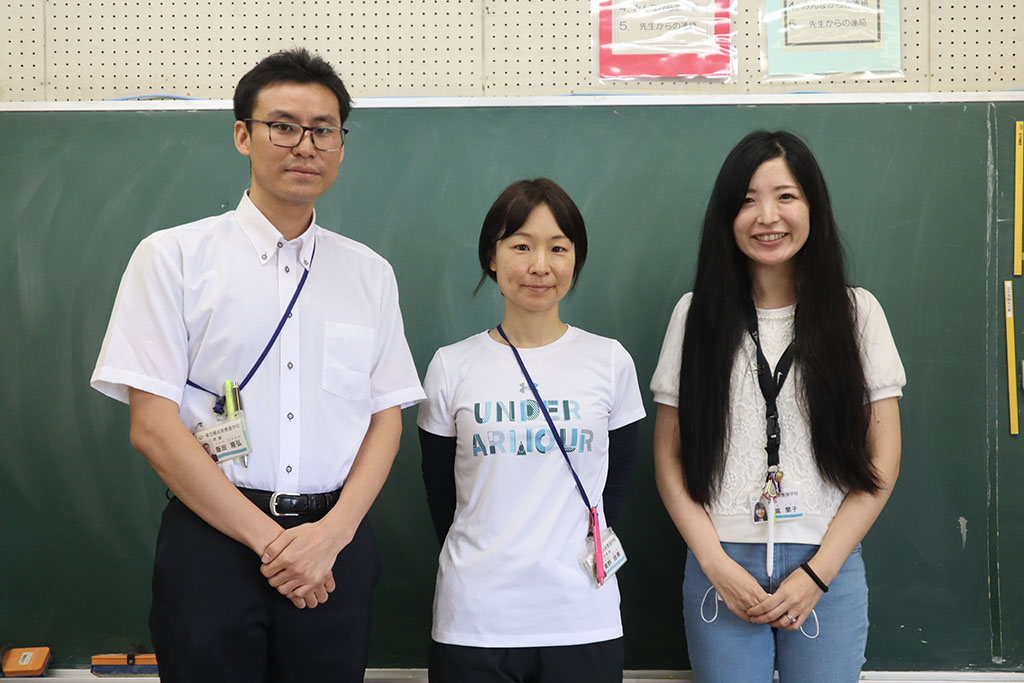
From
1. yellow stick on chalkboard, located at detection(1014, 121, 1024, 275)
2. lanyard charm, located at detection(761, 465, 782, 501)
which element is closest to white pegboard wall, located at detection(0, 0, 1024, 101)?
yellow stick on chalkboard, located at detection(1014, 121, 1024, 275)

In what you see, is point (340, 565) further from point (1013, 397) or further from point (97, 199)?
point (1013, 397)

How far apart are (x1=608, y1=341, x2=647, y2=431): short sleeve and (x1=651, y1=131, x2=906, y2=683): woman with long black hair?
4.2 inches

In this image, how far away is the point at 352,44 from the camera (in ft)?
8.41

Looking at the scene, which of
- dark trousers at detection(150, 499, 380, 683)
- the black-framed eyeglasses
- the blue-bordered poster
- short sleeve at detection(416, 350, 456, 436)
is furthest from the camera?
the blue-bordered poster

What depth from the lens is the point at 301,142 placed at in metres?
1.67

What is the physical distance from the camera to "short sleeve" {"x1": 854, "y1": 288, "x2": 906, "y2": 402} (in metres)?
1.88

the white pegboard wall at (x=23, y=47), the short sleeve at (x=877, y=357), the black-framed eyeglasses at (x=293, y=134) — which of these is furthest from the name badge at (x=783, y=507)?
the white pegboard wall at (x=23, y=47)

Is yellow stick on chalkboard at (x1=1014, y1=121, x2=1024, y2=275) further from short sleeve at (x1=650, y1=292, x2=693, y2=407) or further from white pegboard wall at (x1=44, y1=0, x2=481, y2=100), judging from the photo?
white pegboard wall at (x1=44, y1=0, x2=481, y2=100)

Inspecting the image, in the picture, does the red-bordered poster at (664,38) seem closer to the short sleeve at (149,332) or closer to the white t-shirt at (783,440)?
the white t-shirt at (783,440)

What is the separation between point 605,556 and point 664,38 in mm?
1631

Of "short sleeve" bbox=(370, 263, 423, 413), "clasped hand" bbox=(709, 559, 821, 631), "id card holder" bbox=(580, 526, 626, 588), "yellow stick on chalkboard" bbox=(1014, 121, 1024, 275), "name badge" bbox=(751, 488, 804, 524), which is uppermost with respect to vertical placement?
"yellow stick on chalkboard" bbox=(1014, 121, 1024, 275)

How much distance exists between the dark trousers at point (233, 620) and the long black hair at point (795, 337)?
865 mm

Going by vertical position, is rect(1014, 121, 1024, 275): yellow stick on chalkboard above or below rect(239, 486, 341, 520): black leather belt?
above

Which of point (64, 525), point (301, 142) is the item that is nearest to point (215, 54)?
point (301, 142)
